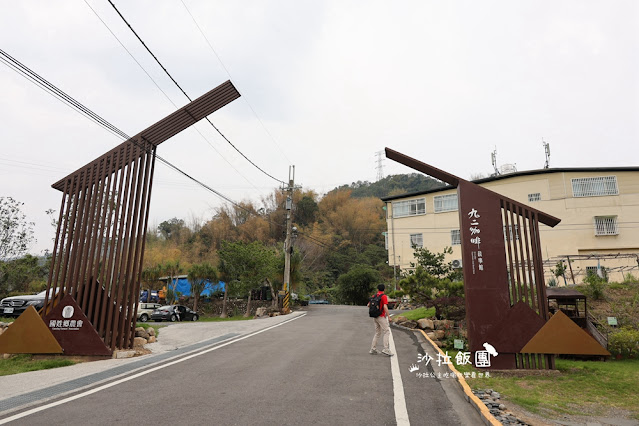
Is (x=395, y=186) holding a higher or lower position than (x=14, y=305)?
higher

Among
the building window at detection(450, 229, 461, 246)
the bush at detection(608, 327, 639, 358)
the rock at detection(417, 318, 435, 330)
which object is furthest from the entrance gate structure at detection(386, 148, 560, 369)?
the building window at detection(450, 229, 461, 246)

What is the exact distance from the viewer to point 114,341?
912 centimetres

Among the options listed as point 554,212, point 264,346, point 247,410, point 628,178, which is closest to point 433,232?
point 554,212

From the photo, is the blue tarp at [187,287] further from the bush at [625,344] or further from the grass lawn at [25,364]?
the bush at [625,344]

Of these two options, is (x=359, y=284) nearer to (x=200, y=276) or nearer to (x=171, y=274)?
(x=200, y=276)

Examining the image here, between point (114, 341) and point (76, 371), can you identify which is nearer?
point (76, 371)

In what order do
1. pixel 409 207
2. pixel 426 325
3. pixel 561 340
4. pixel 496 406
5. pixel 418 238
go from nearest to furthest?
pixel 496 406 < pixel 561 340 < pixel 426 325 < pixel 418 238 < pixel 409 207

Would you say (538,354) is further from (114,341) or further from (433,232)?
(433,232)

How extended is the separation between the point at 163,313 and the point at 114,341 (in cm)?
1541

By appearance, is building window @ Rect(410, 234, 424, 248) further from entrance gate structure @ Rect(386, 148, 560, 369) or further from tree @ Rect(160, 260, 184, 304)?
entrance gate structure @ Rect(386, 148, 560, 369)

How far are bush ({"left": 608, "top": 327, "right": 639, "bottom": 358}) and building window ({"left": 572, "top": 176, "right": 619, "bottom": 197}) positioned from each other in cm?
2128

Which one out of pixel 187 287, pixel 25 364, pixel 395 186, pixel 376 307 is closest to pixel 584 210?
pixel 376 307

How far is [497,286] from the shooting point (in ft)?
25.1

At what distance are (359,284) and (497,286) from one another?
97.1 feet
